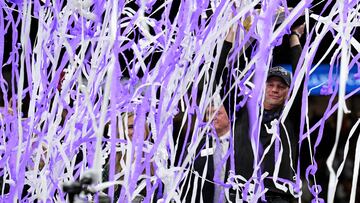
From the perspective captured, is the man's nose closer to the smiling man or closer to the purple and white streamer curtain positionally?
the smiling man

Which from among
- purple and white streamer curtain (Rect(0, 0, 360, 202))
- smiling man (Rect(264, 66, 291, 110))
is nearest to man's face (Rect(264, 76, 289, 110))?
smiling man (Rect(264, 66, 291, 110))

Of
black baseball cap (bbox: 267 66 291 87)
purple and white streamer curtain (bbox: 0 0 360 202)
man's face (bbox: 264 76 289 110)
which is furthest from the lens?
black baseball cap (bbox: 267 66 291 87)

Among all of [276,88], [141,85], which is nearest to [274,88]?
[276,88]

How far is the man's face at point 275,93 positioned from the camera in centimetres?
245

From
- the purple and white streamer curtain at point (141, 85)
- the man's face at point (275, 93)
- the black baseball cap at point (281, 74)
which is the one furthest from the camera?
the black baseball cap at point (281, 74)

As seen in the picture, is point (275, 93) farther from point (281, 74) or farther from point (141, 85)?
point (141, 85)

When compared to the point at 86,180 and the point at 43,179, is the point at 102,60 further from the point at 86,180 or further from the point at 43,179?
the point at 86,180

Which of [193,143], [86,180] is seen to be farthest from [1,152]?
[86,180]

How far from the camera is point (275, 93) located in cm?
A: 252

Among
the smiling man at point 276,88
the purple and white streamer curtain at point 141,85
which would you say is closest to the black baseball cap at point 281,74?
the smiling man at point 276,88

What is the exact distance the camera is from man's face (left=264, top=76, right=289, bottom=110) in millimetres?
2451

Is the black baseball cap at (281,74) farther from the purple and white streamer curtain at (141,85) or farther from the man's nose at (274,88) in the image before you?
the purple and white streamer curtain at (141,85)

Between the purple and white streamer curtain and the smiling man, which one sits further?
the smiling man

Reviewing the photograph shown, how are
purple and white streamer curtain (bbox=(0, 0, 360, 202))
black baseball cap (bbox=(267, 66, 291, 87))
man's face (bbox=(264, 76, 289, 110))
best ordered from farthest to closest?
black baseball cap (bbox=(267, 66, 291, 87)) → man's face (bbox=(264, 76, 289, 110)) → purple and white streamer curtain (bbox=(0, 0, 360, 202))
